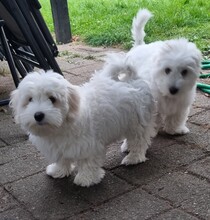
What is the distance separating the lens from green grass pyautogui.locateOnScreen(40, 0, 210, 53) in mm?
7301

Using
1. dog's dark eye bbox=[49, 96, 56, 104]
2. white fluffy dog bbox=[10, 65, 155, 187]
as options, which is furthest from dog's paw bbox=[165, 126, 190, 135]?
dog's dark eye bbox=[49, 96, 56, 104]

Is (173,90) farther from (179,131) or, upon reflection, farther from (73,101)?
(73,101)

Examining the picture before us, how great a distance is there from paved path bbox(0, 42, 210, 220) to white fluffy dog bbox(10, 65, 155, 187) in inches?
4.7

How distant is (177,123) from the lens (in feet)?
12.7

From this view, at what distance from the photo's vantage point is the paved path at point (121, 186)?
2.80 m

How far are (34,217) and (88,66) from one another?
360cm

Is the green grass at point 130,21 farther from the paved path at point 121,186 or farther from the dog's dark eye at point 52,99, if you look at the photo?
the dog's dark eye at point 52,99

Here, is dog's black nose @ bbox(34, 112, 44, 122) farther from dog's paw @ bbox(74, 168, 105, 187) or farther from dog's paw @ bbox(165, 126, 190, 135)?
dog's paw @ bbox(165, 126, 190, 135)

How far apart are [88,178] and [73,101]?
555 mm

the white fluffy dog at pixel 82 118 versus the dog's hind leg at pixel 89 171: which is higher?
the white fluffy dog at pixel 82 118

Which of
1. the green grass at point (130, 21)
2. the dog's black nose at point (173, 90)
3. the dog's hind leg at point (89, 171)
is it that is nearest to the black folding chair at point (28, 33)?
the dog's black nose at point (173, 90)

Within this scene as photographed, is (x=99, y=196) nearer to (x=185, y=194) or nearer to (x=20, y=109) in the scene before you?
(x=185, y=194)

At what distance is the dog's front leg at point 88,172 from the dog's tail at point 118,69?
2.15 ft

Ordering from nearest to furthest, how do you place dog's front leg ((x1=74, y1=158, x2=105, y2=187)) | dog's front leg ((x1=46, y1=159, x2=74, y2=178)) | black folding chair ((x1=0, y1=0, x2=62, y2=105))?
dog's front leg ((x1=74, y1=158, x2=105, y2=187))
dog's front leg ((x1=46, y1=159, x2=74, y2=178))
black folding chair ((x1=0, y1=0, x2=62, y2=105))
